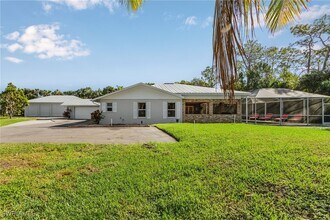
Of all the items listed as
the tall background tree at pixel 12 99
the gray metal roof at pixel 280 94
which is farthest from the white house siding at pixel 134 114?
the tall background tree at pixel 12 99

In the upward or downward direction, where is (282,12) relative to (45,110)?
upward

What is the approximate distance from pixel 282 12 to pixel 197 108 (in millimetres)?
20688

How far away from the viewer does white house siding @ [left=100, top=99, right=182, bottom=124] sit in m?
22.9

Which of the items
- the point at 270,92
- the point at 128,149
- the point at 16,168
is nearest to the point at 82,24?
the point at 128,149

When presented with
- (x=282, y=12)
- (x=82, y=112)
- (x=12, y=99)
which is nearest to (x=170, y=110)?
(x=82, y=112)

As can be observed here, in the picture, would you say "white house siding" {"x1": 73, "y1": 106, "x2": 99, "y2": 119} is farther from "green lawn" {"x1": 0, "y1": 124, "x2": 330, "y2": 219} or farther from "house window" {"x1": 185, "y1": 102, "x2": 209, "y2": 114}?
"green lawn" {"x1": 0, "y1": 124, "x2": 330, "y2": 219}

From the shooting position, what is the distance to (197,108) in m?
23.8

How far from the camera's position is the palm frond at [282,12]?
9.87 ft

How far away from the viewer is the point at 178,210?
4.28 metres

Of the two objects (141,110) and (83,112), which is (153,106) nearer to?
(141,110)

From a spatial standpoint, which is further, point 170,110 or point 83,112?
point 83,112

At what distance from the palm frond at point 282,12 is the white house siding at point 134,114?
19625 mm

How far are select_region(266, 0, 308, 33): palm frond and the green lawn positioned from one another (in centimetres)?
311

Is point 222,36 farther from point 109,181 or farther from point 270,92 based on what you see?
point 270,92
